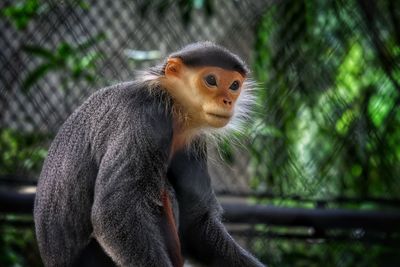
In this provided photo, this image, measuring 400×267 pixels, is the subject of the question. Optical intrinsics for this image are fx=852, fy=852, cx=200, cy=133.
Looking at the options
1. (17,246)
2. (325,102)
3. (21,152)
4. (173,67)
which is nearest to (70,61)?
(21,152)

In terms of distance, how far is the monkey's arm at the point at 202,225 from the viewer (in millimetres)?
4184

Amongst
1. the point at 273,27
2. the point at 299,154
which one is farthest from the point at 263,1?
the point at 299,154

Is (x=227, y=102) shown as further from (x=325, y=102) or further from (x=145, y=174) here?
(x=325, y=102)

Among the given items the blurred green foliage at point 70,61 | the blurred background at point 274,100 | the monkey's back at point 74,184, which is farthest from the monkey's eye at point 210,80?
the blurred green foliage at point 70,61

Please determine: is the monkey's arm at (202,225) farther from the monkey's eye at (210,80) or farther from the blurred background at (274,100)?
the blurred background at (274,100)

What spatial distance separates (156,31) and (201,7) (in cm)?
39

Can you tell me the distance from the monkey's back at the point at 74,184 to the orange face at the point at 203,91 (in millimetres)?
231

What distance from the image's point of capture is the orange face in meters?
4.03

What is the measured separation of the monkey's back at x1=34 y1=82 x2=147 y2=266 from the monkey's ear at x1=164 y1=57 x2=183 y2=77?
22cm

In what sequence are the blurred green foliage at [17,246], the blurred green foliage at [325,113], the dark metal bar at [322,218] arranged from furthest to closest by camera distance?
the blurred green foliage at [325,113] < the dark metal bar at [322,218] < the blurred green foliage at [17,246]

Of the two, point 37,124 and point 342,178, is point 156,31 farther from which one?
point 342,178

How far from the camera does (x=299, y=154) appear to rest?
21.5 ft

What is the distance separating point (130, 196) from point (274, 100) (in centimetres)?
296

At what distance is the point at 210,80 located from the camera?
4.06m
